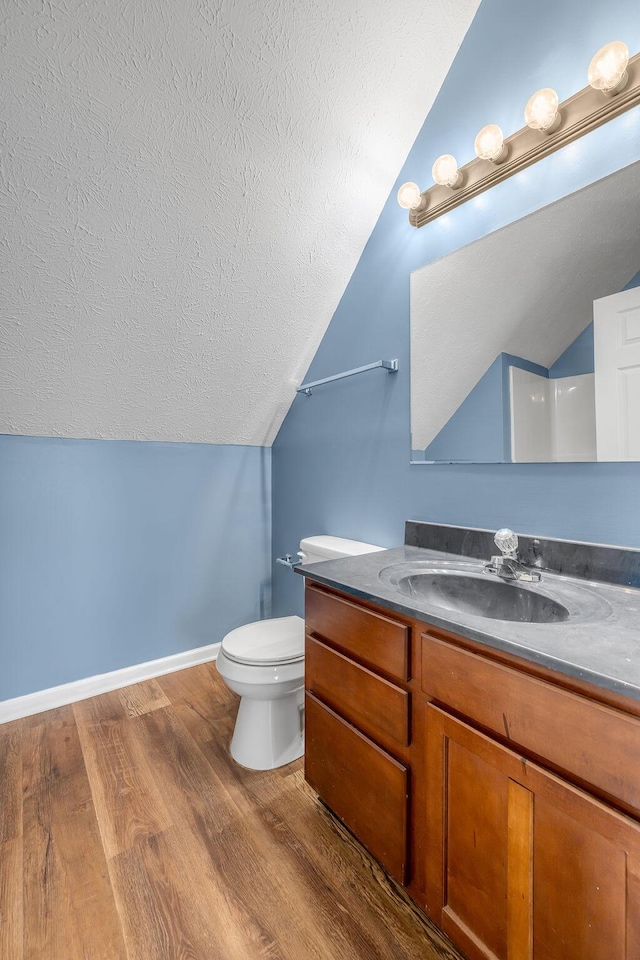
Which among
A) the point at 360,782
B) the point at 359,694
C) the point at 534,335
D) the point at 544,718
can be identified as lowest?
the point at 360,782

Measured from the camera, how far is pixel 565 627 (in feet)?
2.64

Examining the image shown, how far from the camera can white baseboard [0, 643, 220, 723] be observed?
186 cm

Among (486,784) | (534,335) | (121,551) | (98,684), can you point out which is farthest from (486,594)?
(98,684)

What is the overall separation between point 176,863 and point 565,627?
1.20 m

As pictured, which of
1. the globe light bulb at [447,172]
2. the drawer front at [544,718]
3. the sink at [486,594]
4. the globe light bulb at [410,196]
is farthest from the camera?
the globe light bulb at [410,196]

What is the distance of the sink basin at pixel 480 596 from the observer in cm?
106

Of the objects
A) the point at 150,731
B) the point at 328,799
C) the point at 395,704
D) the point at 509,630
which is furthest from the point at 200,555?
the point at 509,630

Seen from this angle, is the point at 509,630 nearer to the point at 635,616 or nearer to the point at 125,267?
the point at 635,616

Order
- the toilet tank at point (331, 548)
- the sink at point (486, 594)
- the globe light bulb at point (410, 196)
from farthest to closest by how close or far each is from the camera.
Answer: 1. the toilet tank at point (331, 548)
2. the globe light bulb at point (410, 196)
3. the sink at point (486, 594)

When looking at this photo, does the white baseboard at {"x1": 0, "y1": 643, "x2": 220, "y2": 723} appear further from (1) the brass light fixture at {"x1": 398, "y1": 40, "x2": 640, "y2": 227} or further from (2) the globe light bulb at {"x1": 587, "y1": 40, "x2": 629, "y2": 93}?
(2) the globe light bulb at {"x1": 587, "y1": 40, "x2": 629, "y2": 93}

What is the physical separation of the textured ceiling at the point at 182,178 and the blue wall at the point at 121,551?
0.22 metres

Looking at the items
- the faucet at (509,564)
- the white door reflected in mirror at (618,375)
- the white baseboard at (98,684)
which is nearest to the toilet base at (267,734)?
the white baseboard at (98,684)

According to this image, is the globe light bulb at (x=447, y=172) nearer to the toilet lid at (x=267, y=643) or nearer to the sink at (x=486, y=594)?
the sink at (x=486, y=594)

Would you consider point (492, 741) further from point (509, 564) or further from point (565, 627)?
point (509, 564)
